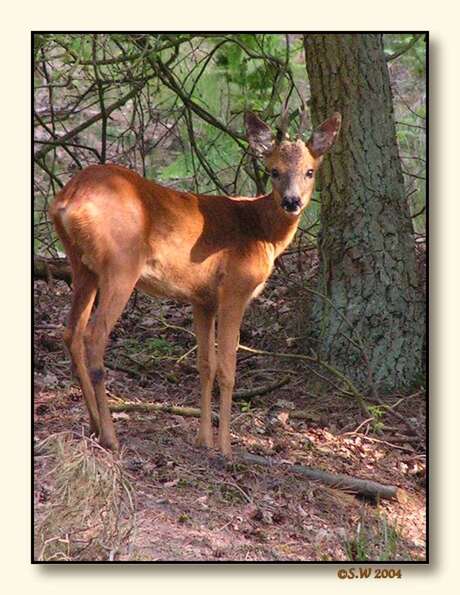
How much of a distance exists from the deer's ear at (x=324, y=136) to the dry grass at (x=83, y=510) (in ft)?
7.20

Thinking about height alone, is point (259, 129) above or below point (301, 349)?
above

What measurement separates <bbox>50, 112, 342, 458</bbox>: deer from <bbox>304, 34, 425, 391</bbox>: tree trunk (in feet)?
2.44

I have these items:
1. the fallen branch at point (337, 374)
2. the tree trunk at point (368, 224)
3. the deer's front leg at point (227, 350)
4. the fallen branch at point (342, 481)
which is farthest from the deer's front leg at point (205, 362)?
the tree trunk at point (368, 224)

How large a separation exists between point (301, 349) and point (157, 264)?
1.90 m

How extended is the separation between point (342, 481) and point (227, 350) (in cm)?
99

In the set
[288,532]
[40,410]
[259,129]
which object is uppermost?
[259,129]

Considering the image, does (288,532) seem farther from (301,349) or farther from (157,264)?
(301,349)

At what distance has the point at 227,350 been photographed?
715 cm

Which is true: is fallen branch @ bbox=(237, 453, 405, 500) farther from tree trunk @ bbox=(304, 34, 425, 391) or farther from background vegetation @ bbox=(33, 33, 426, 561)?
tree trunk @ bbox=(304, 34, 425, 391)

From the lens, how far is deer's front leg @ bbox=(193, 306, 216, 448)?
723cm

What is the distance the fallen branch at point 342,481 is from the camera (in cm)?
700

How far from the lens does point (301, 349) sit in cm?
841

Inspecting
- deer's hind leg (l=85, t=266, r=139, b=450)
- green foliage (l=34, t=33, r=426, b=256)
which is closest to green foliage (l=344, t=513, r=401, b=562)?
deer's hind leg (l=85, t=266, r=139, b=450)
